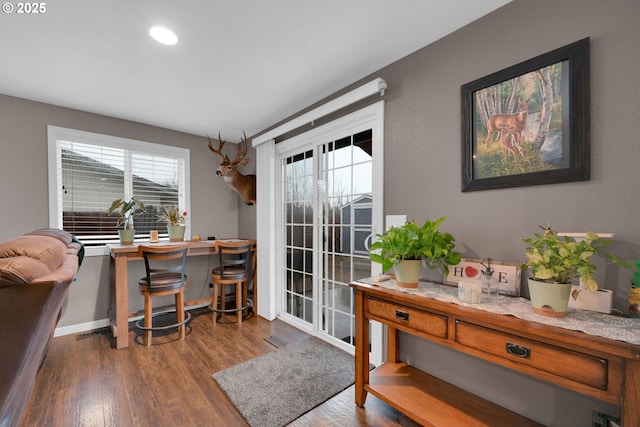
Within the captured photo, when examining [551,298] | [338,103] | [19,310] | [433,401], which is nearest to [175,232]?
[19,310]

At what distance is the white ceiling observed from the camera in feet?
5.15

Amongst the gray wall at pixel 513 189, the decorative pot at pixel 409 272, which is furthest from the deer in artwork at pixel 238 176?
the decorative pot at pixel 409 272

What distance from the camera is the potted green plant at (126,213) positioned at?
3078 mm

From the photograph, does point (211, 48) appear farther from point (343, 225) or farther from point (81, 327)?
point (81, 327)

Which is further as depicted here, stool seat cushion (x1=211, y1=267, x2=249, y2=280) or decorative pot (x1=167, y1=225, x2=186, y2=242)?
decorative pot (x1=167, y1=225, x2=186, y2=242)

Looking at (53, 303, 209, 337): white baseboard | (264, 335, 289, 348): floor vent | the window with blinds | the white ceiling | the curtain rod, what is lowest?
(264, 335, 289, 348): floor vent

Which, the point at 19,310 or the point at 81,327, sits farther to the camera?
the point at 81,327

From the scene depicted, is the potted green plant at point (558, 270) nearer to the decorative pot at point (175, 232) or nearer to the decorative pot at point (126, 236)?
the decorative pot at point (175, 232)

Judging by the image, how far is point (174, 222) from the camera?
348 centimetres

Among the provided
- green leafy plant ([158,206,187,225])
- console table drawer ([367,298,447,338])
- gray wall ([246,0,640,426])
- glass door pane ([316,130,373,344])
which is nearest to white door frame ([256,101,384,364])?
glass door pane ([316,130,373,344])

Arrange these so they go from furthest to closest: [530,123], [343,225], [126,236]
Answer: [126,236] < [343,225] < [530,123]

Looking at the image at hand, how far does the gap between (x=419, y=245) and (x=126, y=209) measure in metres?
3.33

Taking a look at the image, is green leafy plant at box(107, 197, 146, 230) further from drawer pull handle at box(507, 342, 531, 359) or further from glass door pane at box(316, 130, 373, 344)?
drawer pull handle at box(507, 342, 531, 359)

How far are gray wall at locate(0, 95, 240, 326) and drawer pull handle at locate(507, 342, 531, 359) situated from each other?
366cm
